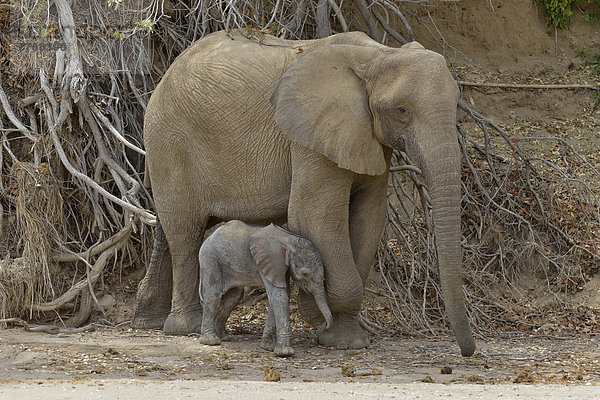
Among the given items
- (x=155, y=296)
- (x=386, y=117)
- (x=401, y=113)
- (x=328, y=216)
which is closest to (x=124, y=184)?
(x=155, y=296)

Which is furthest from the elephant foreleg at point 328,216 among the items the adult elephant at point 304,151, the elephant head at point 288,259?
the elephant head at point 288,259

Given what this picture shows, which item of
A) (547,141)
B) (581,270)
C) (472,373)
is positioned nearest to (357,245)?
(472,373)

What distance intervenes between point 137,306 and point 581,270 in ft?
12.3

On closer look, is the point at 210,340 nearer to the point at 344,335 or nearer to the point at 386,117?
the point at 344,335

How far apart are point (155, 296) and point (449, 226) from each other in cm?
295

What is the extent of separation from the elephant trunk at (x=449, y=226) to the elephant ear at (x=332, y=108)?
53cm

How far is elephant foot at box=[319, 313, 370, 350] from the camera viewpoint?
305 inches

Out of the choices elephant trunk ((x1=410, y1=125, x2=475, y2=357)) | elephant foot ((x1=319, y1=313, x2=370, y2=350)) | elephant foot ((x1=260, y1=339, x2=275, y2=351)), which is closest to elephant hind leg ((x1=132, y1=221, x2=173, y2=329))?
elephant foot ((x1=260, y1=339, x2=275, y2=351))

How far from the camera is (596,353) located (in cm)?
773

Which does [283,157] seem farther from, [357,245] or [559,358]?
[559,358]

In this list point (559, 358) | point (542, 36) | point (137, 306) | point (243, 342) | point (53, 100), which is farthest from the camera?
point (542, 36)

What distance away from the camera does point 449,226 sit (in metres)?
6.79

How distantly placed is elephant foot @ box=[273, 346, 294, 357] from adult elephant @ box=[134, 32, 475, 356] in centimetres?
44

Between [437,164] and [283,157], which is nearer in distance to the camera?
[437,164]
